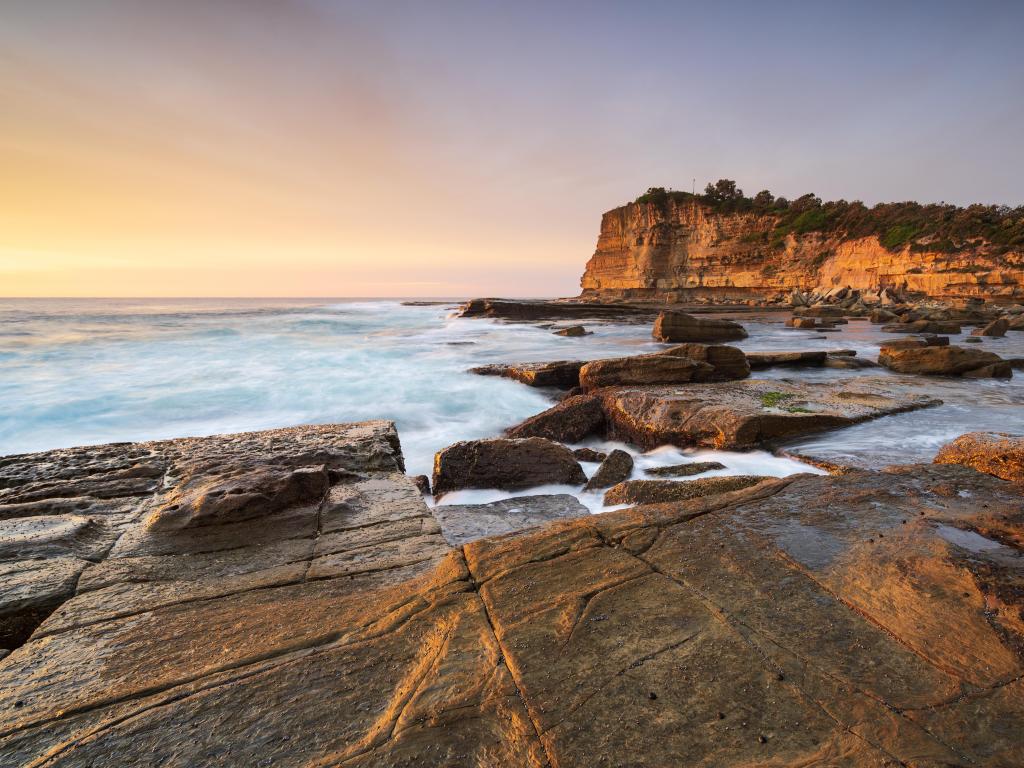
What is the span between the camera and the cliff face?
1160 inches

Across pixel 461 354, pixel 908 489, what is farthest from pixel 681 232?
pixel 908 489

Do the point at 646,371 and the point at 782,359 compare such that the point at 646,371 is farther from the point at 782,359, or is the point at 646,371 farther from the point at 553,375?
the point at 782,359

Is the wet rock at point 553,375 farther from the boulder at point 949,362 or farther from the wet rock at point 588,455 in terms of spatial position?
the boulder at point 949,362

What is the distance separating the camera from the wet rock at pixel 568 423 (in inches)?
272

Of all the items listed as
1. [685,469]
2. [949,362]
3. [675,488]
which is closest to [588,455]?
[685,469]

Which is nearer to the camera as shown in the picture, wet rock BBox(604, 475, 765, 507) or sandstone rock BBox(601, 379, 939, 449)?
wet rock BBox(604, 475, 765, 507)

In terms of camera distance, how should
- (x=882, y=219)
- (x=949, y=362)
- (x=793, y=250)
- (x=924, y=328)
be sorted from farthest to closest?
(x=793, y=250)
(x=882, y=219)
(x=924, y=328)
(x=949, y=362)

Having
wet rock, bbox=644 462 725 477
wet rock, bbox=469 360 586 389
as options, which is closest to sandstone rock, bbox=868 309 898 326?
wet rock, bbox=469 360 586 389

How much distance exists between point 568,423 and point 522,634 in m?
5.28

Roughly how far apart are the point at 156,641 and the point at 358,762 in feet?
3.77

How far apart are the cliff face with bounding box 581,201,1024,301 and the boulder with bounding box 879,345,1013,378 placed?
87.0 ft

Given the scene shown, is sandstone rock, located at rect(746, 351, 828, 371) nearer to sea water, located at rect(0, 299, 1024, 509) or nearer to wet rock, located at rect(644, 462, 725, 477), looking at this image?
sea water, located at rect(0, 299, 1024, 509)

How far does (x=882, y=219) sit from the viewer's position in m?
36.2

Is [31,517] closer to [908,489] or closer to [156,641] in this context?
[156,641]
